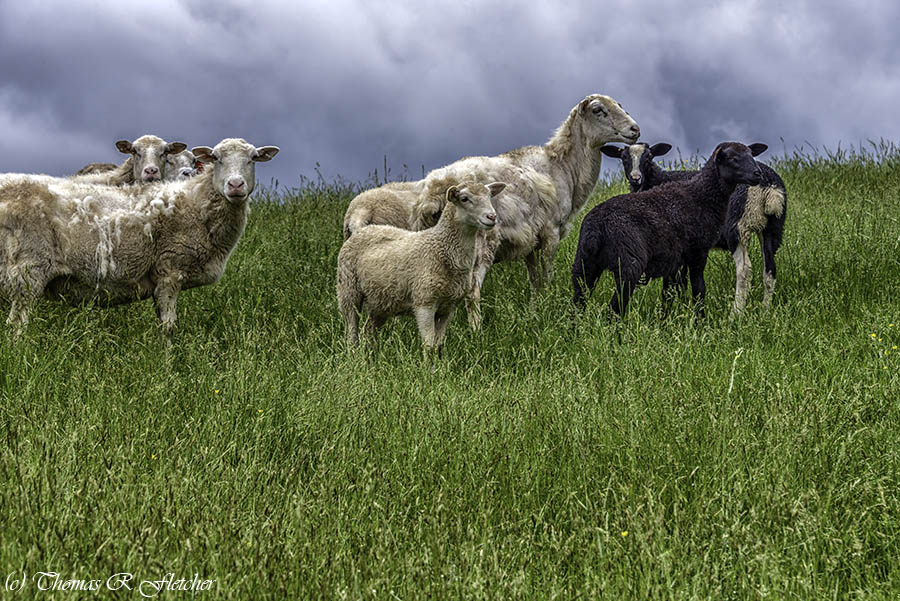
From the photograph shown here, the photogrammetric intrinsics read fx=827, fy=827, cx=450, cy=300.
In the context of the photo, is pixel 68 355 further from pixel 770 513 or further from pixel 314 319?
pixel 770 513

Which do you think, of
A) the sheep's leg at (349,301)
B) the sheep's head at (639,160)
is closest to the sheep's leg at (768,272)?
the sheep's head at (639,160)

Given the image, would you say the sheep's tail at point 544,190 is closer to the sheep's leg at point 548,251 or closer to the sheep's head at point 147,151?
the sheep's leg at point 548,251

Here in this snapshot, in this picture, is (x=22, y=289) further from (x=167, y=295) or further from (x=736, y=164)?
(x=736, y=164)

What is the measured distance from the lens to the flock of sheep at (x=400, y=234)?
287 inches

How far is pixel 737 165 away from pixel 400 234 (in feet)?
12.0

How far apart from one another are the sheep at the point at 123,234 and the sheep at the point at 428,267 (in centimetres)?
141

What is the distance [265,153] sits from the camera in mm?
8258

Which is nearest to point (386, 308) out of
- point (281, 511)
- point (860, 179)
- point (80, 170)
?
point (281, 511)

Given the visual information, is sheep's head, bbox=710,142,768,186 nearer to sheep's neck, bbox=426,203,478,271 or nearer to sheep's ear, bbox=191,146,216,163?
sheep's neck, bbox=426,203,478,271

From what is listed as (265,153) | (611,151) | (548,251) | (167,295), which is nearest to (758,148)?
(611,151)

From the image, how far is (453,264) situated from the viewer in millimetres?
7250

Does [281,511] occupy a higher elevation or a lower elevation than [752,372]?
lower

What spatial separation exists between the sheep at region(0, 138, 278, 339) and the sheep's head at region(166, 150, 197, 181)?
2.24 m

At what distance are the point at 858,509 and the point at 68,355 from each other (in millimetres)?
5510
